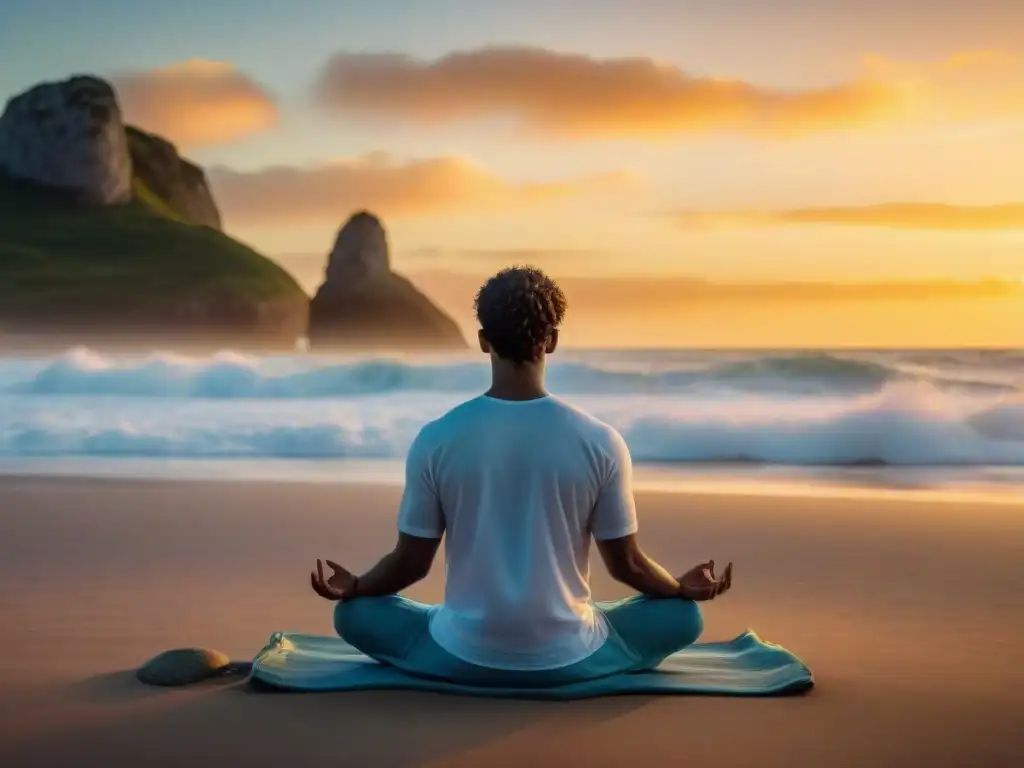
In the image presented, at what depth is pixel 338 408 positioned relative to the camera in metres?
17.2

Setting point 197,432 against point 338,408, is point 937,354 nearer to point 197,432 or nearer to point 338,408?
point 338,408

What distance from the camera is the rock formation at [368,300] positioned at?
317ft

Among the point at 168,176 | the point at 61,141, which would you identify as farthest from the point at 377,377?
the point at 168,176

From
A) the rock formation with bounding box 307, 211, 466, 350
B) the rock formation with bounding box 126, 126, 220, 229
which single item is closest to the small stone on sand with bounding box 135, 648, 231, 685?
the rock formation with bounding box 307, 211, 466, 350

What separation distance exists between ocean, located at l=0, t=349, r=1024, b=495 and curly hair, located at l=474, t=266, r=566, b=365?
6991 mm

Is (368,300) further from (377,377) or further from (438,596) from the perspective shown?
(438,596)

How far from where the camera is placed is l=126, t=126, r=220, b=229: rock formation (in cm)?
9738

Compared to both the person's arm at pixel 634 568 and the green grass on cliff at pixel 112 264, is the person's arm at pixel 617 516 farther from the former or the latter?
the green grass on cliff at pixel 112 264

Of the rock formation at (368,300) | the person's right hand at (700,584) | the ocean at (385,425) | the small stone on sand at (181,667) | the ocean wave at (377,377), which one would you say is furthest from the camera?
the rock formation at (368,300)

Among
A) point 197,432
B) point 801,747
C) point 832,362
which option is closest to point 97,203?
point 832,362

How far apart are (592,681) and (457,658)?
42 cm

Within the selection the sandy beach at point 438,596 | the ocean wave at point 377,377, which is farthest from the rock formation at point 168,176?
the sandy beach at point 438,596

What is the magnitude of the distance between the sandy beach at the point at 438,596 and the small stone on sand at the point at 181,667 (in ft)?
0.19

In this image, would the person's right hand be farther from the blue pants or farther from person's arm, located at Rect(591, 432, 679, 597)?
person's arm, located at Rect(591, 432, 679, 597)
